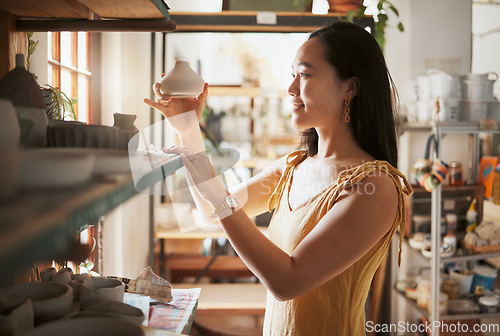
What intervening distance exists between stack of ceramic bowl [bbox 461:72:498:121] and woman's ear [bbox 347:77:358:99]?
185cm

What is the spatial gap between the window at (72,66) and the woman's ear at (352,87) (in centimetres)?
97

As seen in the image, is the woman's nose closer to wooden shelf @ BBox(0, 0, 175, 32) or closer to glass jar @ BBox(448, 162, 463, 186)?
wooden shelf @ BBox(0, 0, 175, 32)

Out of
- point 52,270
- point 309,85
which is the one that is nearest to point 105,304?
point 52,270

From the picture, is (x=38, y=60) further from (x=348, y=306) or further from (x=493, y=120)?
(x=493, y=120)

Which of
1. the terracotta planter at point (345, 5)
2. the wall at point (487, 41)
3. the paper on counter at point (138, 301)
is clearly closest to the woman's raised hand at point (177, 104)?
the paper on counter at point (138, 301)

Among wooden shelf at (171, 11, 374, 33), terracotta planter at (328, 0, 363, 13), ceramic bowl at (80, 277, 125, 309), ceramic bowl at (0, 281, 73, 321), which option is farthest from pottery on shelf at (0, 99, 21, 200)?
terracotta planter at (328, 0, 363, 13)

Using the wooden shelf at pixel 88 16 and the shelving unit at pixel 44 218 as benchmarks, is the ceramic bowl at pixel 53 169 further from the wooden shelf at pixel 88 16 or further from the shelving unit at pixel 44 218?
the wooden shelf at pixel 88 16

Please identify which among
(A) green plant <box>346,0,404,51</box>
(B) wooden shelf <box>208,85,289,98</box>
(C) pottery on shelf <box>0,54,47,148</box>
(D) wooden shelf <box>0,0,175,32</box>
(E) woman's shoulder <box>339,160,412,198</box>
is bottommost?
(E) woman's shoulder <box>339,160,412,198</box>

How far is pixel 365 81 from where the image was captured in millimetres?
1268

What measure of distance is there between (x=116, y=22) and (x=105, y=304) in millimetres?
597

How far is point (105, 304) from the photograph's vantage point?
0.79 meters

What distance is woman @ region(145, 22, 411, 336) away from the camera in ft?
3.36

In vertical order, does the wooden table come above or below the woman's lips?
below

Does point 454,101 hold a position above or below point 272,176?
above
